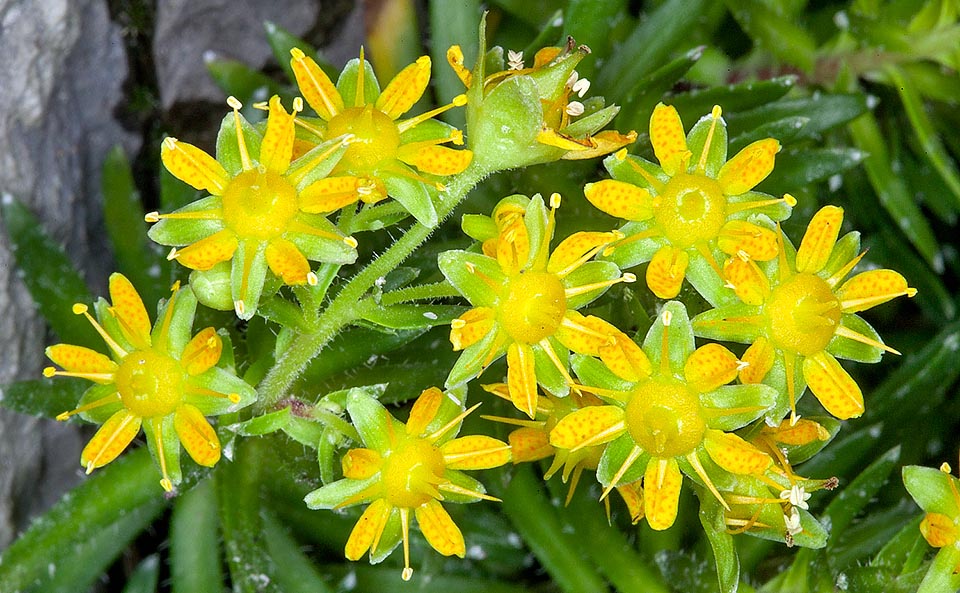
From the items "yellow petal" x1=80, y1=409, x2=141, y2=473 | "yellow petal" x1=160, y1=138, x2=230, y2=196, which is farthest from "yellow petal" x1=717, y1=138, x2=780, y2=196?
"yellow petal" x1=80, y1=409, x2=141, y2=473

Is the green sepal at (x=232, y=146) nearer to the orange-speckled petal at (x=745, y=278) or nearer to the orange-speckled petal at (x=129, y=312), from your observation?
the orange-speckled petal at (x=129, y=312)

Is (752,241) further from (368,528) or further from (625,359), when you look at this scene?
(368,528)

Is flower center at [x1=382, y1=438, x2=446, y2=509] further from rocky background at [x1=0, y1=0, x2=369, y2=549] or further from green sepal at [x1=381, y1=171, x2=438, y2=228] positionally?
rocky background at [x1=0, y1=0, x2=369, y2=549]

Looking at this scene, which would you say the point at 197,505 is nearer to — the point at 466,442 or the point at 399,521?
the point at 399,521

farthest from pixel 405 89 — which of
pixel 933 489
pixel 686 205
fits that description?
pixel 933 489

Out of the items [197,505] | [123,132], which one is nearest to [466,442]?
[197,505]
